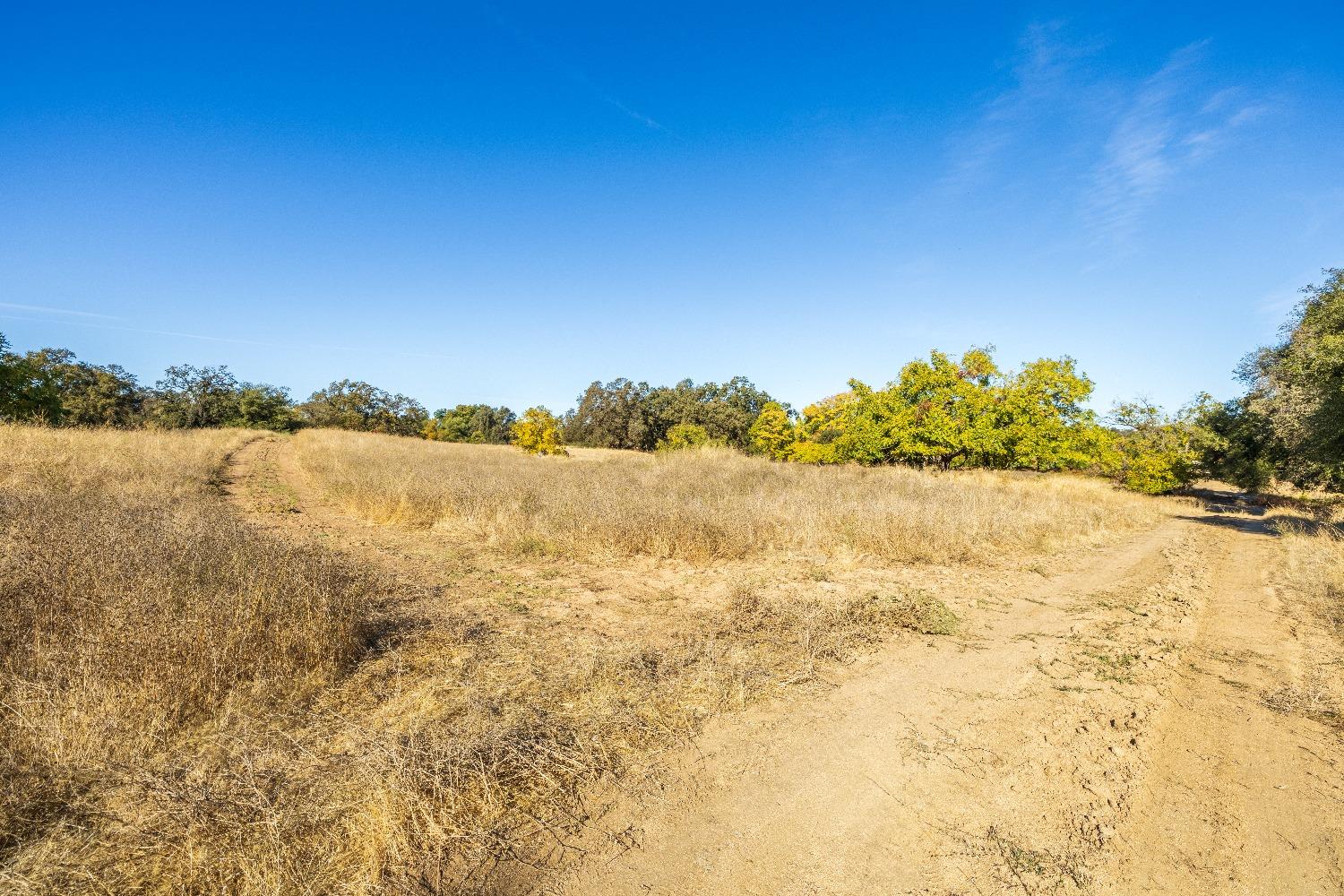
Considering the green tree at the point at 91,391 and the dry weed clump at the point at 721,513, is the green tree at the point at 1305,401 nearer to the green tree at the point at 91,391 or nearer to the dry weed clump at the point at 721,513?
the dry weed clump at the point at 721,513

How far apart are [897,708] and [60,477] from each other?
1630 centimetres

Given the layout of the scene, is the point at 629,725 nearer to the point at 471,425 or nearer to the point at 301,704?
the point at 301,704

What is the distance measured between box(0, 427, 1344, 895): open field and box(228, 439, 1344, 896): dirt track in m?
0.02

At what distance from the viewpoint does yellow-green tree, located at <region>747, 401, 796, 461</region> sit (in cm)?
3212

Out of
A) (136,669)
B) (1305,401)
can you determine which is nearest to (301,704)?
(136,669)

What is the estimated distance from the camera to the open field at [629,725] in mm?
2416

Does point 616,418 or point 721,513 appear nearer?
point 721,513

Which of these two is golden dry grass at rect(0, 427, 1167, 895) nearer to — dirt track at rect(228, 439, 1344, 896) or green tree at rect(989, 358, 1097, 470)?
dirt track at rect(228, 439, 1344, 896)

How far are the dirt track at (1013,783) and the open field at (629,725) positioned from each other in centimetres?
2

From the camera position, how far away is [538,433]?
3747cm

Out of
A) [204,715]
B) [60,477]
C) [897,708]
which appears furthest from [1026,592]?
[60,477]

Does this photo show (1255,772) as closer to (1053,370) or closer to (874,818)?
(874,818)

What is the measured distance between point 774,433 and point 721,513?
77.2 ft

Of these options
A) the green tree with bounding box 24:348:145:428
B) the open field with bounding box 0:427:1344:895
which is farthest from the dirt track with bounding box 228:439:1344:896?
the green tree with bounding box 24:348:145:428
